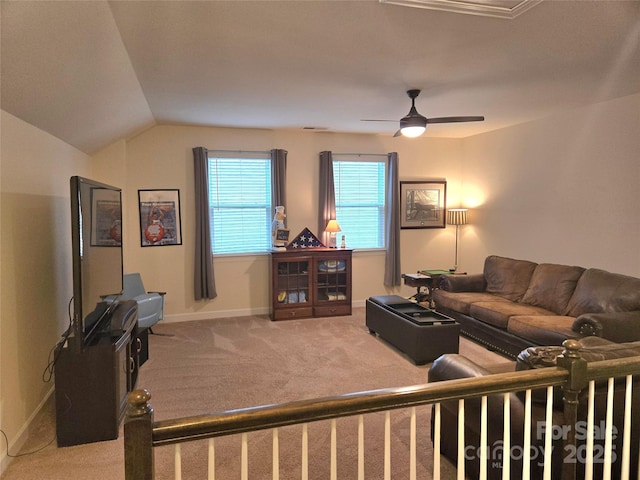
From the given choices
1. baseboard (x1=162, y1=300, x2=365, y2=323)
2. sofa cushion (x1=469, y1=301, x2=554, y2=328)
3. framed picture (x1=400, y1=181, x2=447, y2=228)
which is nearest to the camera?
sofa cushion (x1=469, y1=301, x2=554, y2=328)

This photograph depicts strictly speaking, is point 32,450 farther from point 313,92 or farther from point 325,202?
point 325,202

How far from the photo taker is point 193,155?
18.0 ft

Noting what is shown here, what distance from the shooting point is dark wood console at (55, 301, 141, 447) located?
2.66m

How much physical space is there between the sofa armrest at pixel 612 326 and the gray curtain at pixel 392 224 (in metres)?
3.15

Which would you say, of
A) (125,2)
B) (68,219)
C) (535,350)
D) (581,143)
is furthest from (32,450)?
(581,143)

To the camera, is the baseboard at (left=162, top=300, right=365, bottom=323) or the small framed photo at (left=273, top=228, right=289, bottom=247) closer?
the baseboard at (left=162, top=300, right=365, bottom=323)

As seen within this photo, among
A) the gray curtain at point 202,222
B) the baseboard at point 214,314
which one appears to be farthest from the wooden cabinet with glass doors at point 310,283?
the gray curtain at point 202,222

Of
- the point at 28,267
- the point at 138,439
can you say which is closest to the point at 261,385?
the point at 28,267

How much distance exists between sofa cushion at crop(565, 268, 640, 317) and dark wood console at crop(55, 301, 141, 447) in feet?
13.2

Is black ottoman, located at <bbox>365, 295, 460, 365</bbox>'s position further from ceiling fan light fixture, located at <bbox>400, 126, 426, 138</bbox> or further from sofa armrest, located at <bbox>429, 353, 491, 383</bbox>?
ceiling fan light fixture, located at <bbox>400, 126, 426, 138</bbox>

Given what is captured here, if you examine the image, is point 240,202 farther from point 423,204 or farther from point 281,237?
point 423,204

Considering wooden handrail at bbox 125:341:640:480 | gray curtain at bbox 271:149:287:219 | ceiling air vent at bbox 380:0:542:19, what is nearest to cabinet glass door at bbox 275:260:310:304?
gray curtain at bbox 271:149:287:219

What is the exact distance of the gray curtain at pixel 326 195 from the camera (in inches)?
235

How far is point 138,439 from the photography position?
1116 mm
